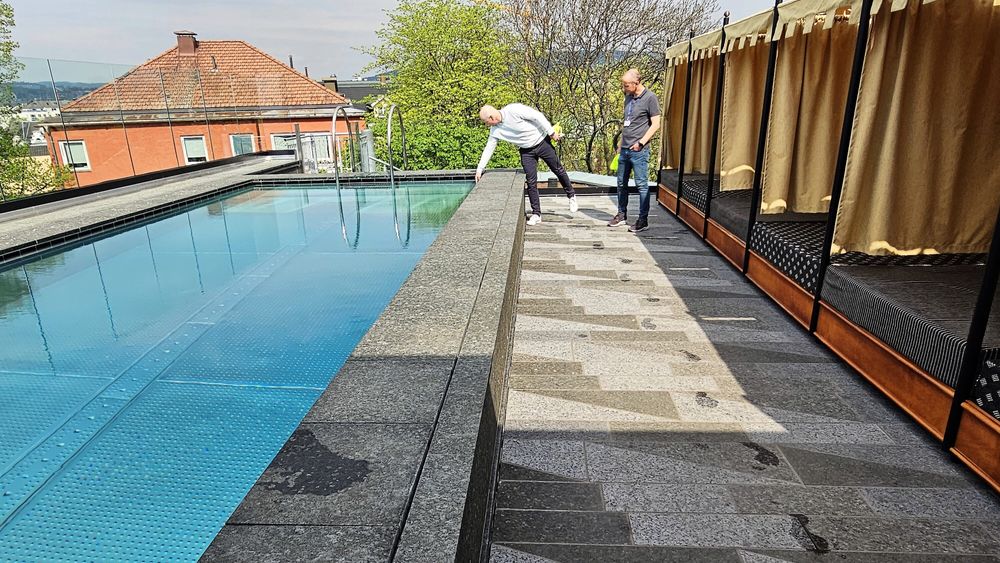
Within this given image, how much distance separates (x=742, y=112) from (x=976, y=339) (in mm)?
4423

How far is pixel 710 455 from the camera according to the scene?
2730 millimetres

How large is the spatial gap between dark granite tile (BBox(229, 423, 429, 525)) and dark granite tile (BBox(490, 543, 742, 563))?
0.60 meters

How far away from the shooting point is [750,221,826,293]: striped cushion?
13.2 feet

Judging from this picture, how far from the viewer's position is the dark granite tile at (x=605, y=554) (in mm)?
2098

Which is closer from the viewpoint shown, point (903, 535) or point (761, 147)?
point (903, 535)

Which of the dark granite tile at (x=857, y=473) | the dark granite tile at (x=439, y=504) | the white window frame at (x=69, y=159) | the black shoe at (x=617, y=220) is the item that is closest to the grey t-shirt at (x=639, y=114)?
the black shoe at (x=617, y=220)

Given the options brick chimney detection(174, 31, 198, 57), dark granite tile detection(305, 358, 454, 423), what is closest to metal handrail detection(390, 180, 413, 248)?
dark granite tile detection(305, 358, 454, 423)

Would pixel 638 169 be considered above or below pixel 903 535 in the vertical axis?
above

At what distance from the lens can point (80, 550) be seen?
2254 mm

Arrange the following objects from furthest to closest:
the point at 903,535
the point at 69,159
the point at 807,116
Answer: the point at 69,159, the point at 807,116, the point at 903,535

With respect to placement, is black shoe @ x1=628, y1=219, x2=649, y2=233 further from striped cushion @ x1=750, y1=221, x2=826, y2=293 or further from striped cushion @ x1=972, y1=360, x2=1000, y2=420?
striped cushion @ x1=972, y1=360, x2=1000, y2=420

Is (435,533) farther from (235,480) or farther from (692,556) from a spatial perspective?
(235,480)

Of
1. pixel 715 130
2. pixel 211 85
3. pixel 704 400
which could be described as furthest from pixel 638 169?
pixel 211 85

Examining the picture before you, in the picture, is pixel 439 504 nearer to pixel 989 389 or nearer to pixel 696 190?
pixel 989 389
